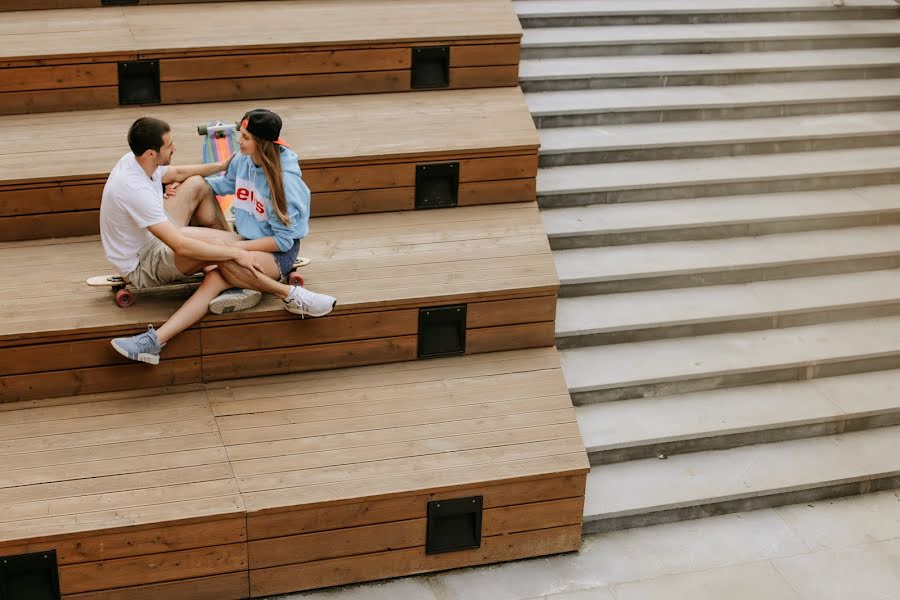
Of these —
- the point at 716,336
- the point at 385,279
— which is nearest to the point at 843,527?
the point at 716,336

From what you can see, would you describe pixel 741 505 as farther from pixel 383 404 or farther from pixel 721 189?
pixel 721 189

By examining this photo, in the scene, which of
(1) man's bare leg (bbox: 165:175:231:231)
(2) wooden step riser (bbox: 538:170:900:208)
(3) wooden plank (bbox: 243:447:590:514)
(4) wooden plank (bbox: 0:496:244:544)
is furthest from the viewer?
(2) wooden step riser (bbox: 538:170:900:208)

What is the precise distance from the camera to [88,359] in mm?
4402

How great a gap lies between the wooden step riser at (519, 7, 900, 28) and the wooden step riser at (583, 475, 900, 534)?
283cm

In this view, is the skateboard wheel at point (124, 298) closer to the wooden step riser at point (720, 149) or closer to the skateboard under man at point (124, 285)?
the skateboard under man at point (124, 285)

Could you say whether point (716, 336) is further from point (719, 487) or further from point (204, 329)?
point (204, 329)

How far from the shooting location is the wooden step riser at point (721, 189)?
18.5 ft

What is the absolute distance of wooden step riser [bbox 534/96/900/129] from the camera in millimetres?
5949

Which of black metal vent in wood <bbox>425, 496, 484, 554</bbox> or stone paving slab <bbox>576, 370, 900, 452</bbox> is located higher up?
stone paving slab <bbox>576, 370, 900, 452</bbox>

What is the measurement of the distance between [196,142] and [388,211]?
89 centimetres

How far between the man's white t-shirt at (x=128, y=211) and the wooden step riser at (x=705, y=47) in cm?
258

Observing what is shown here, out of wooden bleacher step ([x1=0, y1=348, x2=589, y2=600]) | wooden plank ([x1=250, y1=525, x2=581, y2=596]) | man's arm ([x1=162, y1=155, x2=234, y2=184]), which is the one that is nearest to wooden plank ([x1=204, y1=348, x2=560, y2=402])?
wooden bleacher step ([x1=0, y1=348, x2=589, y2=600])

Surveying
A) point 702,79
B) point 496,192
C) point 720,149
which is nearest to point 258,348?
point 496,192

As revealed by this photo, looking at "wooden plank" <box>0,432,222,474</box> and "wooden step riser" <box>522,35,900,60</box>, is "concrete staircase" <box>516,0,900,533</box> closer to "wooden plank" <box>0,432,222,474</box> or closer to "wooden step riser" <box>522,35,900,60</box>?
"wooden step riser" <box>522,35,900,60</box>
